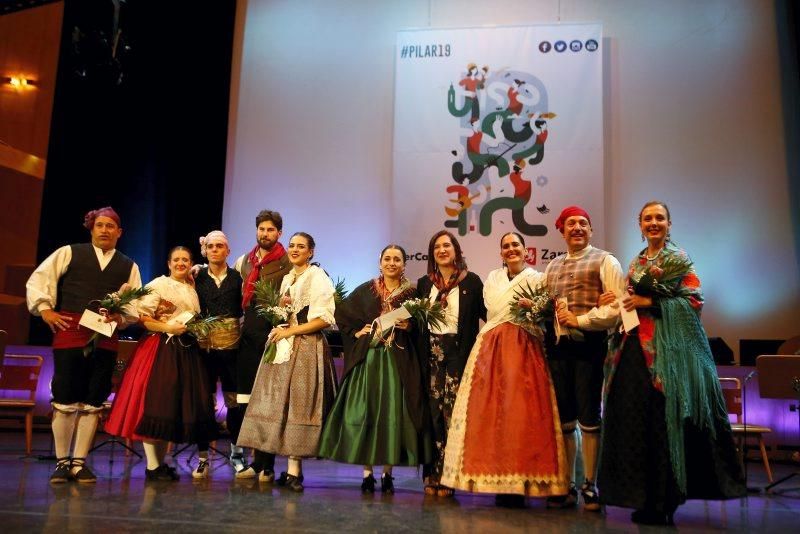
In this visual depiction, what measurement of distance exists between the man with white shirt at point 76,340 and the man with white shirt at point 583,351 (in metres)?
2.66

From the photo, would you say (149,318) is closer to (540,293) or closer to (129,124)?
(540,293)

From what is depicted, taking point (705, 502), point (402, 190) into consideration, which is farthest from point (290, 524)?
point (402, 190)

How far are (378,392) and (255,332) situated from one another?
1.00 metres

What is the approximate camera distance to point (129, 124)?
7.45 m

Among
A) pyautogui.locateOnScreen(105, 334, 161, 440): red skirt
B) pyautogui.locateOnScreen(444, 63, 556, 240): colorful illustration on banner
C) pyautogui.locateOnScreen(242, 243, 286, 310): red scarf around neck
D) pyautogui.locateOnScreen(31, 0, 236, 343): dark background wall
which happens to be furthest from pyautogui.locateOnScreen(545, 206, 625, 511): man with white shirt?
pyautogui.locateOnScreen(31, 0, 236, 343): dark background wall

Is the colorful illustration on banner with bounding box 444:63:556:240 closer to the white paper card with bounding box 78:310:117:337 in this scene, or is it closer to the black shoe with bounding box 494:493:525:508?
the black shoe with bounding box 494:493:525:508

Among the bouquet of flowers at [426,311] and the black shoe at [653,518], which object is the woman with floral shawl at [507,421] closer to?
the bouquet of flowers at [426,311]

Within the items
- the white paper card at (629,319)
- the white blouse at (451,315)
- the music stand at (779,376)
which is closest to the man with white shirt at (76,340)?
the white blouse at (451,315)

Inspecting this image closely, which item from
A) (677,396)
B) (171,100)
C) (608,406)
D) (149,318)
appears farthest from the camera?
(171,100)

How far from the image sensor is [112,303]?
440 centimetres

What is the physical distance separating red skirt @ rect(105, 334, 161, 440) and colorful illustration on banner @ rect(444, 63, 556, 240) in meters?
3.52

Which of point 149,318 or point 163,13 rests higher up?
point 163,13

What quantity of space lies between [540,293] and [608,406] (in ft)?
2.31

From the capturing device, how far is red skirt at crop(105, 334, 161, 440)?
4.40 m
